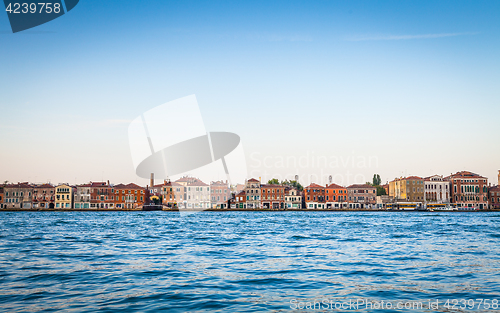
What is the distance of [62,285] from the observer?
29.3 feet

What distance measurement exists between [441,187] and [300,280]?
277ft

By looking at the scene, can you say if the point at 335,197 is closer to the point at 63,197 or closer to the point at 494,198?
the point at 494,198

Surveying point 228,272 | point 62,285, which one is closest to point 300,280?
point 228,272

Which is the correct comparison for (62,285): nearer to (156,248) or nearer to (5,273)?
(5,273)

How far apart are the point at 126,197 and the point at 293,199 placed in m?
33.0

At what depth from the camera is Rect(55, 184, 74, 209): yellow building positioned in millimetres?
82250

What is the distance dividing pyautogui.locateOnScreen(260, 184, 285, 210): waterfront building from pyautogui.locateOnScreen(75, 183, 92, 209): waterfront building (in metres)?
33.7

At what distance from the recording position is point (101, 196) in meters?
82.6

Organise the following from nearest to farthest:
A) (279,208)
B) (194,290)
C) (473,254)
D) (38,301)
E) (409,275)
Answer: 1. (38,301)
2. (194,290)
3. (409,275)
4. (473,254)
5. (279,208)

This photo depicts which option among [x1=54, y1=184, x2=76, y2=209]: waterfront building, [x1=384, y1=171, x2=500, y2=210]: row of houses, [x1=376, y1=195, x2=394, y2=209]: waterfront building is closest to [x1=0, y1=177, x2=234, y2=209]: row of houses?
[x1=54, y1=184, x2=76, y2=209]: waterfront building

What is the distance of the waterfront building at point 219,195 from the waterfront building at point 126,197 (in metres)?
13.9

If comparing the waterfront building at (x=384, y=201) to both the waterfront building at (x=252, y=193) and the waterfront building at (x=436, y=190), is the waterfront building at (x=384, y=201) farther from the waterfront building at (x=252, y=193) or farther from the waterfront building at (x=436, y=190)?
the waterfront building at (x=252, y=193)

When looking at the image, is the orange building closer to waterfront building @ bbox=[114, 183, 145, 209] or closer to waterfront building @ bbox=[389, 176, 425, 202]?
waterfront building @ bbox=[114, 183, 145, 209]

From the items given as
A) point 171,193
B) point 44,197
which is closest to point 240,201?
point 171,193
